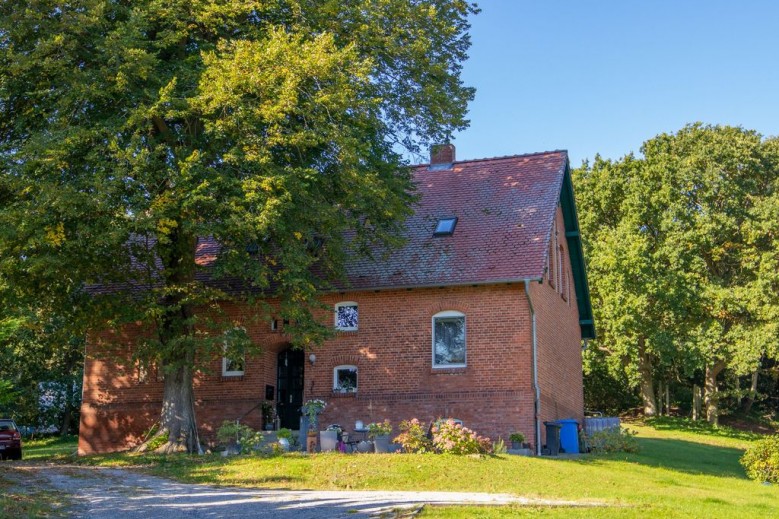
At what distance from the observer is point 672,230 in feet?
143

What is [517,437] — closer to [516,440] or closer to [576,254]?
[516,440]

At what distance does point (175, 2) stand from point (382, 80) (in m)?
5.58

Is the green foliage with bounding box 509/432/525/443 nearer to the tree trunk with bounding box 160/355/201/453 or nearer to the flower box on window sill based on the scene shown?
the flower box on window sill

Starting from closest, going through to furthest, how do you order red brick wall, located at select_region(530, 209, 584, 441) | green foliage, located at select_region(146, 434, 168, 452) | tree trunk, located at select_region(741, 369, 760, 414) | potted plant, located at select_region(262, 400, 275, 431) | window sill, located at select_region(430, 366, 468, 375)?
green foliage, located at select_region(146, 434, 168, 452)
window sill, located at select_region(430, 366, 468, 375)
red brick wall, located at select_region(530, 209, 584, 441)
potted plant, located at select_region(262, 400, 275, 431)
tree trunk, located at select_region(741, 369, 760, 414)

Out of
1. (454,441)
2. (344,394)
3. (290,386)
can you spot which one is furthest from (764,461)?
(290,386)

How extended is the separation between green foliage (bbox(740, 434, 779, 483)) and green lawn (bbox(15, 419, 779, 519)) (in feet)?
4.53

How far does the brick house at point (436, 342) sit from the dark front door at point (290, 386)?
4 centimetres

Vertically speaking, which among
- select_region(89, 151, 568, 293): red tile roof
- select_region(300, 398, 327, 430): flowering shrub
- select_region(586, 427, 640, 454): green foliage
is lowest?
select_region(586, 427, 640, 454): green foliage

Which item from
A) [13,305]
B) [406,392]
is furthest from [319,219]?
[13,305]

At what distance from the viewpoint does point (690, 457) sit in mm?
29484

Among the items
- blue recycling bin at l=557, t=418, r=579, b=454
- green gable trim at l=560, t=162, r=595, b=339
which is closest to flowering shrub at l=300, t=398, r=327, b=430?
blue recycling bin at l=557, t=418, r=579, b=454

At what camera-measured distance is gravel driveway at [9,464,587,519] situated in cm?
1347

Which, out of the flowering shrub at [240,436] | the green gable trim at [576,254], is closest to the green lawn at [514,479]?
the flowering shrub at [240,436]

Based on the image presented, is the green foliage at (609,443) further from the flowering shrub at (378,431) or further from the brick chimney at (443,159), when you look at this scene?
Answer: the brick chimney at (443,159)
